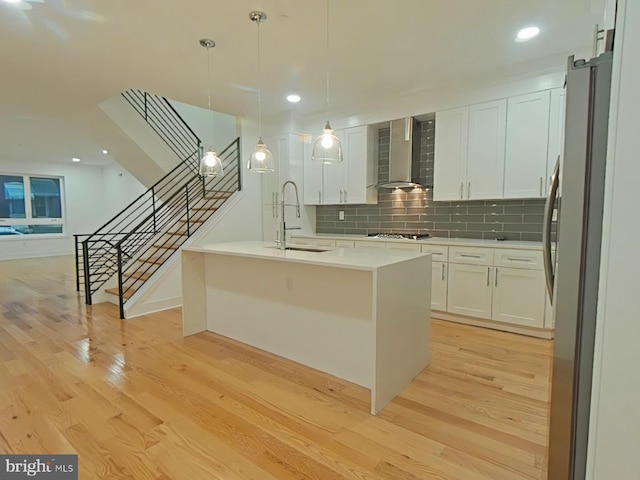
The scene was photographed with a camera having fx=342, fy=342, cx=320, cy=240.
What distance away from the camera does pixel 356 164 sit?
4922 mm

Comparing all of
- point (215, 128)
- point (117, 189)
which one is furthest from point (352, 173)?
point (117, 189)

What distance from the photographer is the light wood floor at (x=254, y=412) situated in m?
1.67

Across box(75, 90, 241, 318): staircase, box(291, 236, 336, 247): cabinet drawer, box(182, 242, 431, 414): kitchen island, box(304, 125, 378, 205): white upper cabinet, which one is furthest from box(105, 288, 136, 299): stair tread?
box(304, 125, 378, 205): white upper cabinet

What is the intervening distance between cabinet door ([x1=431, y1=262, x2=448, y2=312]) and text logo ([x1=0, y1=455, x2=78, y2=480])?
3391mm

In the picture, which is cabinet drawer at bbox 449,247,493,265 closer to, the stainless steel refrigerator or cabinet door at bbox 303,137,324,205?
cabinet door at bbox 303,137,324,205

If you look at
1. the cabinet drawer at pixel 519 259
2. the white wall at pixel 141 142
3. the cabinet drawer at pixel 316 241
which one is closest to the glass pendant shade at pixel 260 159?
the cabinet drawer at pixel 316 241

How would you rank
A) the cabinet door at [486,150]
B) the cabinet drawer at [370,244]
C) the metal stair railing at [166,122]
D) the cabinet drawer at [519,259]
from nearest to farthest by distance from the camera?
1. the cabinet drawer at [519,259]
2. the cabinet door at [486,150]
3. the cabinet drawer at [370,244]
4. the metal stair railing at [166,122]

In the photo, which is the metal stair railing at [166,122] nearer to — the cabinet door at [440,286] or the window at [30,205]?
the cabinet door at [440,286]

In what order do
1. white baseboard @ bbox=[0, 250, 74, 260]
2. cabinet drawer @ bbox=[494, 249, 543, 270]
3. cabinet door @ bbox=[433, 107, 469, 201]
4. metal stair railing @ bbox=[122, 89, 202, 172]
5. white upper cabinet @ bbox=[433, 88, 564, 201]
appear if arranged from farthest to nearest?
white baseboard @ bbox=[0, 250, 74, 260], metal stair railing @ bbox=[122, 89, 202, 172], cabinet door @ bbox=[433, 107, 469, 201], white upper cabinet @ bbox=[433, 88, 564, 201], cabinet drawer @ bbox=[494, 249, 543, 270]

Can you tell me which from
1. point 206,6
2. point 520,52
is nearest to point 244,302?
point 206,6

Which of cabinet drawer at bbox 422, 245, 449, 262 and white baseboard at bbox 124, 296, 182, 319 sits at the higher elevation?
cabinet drawer at bbox 422, 245, 449, 262

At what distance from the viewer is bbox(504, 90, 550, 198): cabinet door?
346 cm

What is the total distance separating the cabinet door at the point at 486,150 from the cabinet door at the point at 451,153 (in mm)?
70

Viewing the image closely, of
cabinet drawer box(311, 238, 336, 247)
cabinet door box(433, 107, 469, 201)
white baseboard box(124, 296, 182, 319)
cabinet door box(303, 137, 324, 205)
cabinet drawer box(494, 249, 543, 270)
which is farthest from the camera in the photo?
cabinet door box(303, 137, 324, 205)
